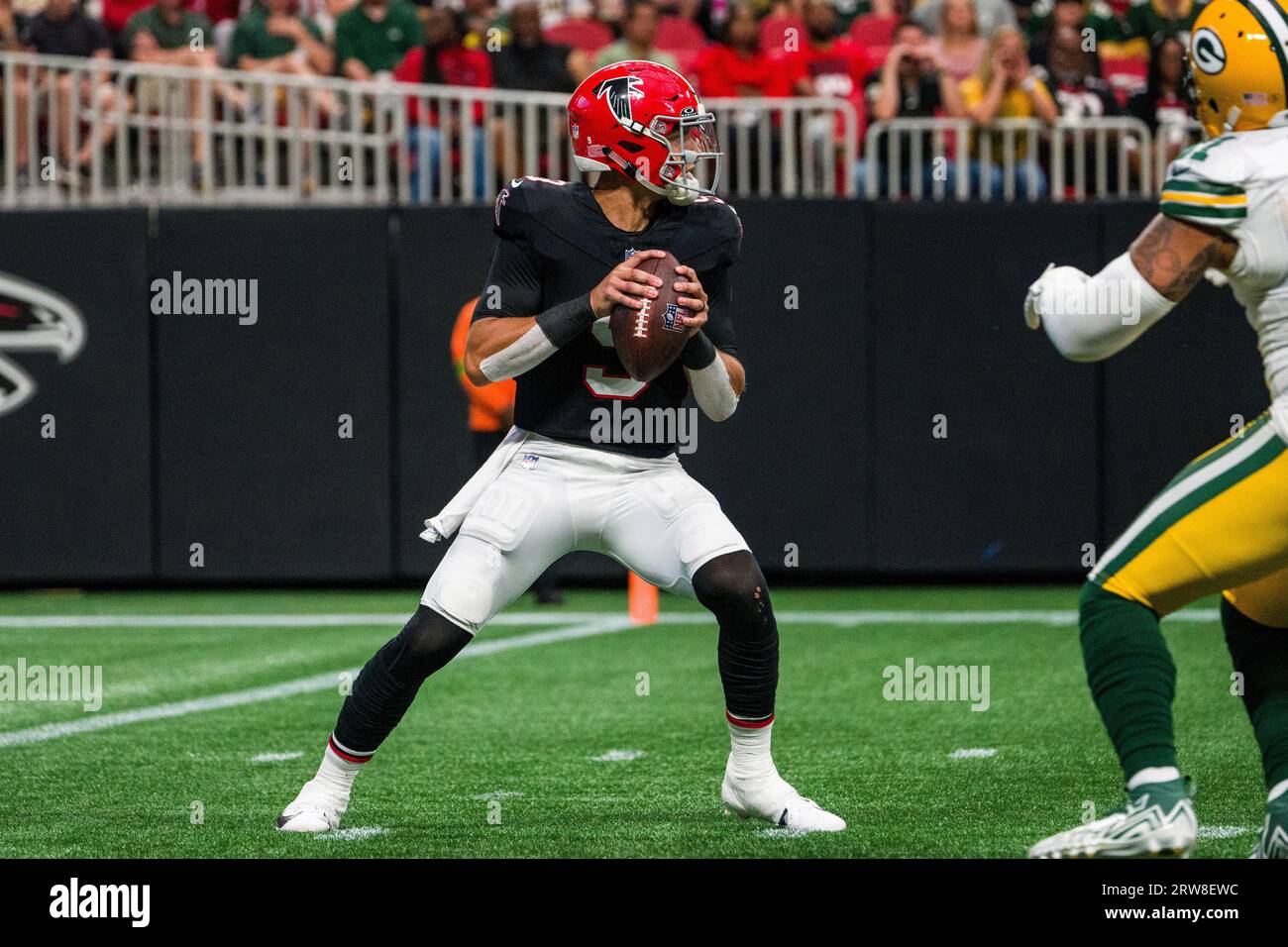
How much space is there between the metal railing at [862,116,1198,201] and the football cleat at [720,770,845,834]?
711 cm

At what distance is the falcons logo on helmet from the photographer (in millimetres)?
4785

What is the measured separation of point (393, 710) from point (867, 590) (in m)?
7.32

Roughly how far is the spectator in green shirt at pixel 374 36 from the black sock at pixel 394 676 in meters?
9.13

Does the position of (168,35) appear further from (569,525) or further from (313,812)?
(313,812)

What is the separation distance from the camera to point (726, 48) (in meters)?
12.6

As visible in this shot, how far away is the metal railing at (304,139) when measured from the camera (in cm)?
1171

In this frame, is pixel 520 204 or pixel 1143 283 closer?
pixel 1143 283

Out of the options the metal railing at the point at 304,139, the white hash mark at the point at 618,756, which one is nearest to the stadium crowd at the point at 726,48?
the metal railing at the point at 304,139

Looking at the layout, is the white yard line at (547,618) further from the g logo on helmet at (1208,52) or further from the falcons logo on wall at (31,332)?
the g logo on helmet at (1208,52)

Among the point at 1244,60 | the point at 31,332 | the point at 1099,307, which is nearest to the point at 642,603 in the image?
the point at 31,332

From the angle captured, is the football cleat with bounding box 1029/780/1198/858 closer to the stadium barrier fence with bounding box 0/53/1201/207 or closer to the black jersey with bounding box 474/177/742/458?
the black jersey with bounding box 474/177/742/458

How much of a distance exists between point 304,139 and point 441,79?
1.04 metres
